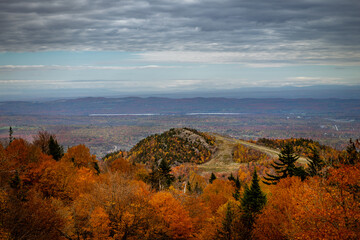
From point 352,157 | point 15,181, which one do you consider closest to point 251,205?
point 352,157

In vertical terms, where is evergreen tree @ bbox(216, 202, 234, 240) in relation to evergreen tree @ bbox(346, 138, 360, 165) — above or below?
below

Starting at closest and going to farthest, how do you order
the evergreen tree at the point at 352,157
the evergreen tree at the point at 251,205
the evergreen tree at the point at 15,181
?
the evergreen tree at the point at 251,205, the evergreen tree at the point at 15,181, the evergreen tree at the point at 352,157

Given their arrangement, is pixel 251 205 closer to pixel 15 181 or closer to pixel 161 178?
pixel 15 181

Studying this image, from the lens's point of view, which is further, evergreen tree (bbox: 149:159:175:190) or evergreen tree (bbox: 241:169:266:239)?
evergreen tree (bbox: 149:159:175:190)

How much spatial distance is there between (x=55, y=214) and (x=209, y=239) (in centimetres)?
1932

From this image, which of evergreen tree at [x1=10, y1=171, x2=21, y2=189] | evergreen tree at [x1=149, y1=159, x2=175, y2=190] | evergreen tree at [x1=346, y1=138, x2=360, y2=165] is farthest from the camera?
evergreen tree at [x1=149, y1=159, x2=175, y2=190]

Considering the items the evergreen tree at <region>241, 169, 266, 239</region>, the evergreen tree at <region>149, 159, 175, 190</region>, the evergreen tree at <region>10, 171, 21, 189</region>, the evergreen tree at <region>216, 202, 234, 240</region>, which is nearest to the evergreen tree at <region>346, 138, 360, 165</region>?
the evergreen tree at <region>241, 169, 266, 239</region>

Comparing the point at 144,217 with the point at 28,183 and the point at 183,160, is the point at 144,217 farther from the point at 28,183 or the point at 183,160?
the point at 183,160

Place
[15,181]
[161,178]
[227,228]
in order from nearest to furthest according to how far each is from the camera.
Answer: [227,228], [15,181], [161,178]

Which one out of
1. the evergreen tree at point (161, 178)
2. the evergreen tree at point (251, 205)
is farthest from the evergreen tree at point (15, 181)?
the evergreen tree at point (161, 178)

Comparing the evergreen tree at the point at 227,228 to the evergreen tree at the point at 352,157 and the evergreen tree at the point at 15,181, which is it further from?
the evergreen tree at the point at 15,181

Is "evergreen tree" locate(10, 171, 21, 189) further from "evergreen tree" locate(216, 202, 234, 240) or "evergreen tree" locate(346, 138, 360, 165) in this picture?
"evergreen tree" locate(346, 138, 360, 165)

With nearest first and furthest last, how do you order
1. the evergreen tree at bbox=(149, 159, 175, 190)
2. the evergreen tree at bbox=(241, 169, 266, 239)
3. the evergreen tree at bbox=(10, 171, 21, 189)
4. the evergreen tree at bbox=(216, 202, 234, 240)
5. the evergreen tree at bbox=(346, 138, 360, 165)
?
1. the evergreen tree at bbox=(216, 202, 234, 240)
2. the evergreen tree at bbox=(241, 169, 266, 239)
3. the evergreen tree at bbox=(10, 171, 21, 189)
4. the evergreen tree at bbox=(346, 138, 360, 165)
5. the evergreen tree at bbox=(149, 159, 175, 190)

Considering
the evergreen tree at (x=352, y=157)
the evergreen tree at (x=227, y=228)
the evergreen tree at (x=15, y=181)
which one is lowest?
the evergreen tree at (x=227, y=228)
